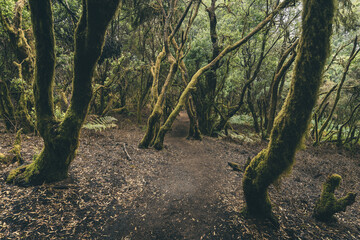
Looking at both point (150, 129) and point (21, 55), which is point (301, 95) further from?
point (21, 55)

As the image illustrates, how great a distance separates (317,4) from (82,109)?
161 inches

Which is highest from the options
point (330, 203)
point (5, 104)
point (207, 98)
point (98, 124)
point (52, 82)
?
point (207, 98)

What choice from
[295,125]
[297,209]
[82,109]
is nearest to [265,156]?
[295,125]

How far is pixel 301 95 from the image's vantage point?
7.70 ft

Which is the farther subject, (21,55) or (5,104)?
(5,104)

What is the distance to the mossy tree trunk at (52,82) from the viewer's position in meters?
2.48

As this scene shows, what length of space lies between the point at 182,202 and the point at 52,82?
12.6 feet

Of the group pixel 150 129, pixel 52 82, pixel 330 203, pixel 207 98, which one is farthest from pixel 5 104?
pixel 330 203

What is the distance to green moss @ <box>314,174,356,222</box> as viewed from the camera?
3365 mm

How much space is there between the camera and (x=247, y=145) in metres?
9.82

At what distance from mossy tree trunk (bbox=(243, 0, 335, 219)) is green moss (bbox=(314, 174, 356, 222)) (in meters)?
1.74

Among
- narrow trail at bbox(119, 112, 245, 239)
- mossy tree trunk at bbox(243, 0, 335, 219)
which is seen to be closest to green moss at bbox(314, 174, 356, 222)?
mossy tree trunk at bbox(243, 0, 335, 219)

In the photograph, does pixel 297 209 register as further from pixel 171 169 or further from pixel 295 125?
pixel 171 169

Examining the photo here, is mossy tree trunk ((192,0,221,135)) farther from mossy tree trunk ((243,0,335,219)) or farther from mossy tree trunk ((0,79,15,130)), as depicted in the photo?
mossy tree trunk ((0,79,15,130))
